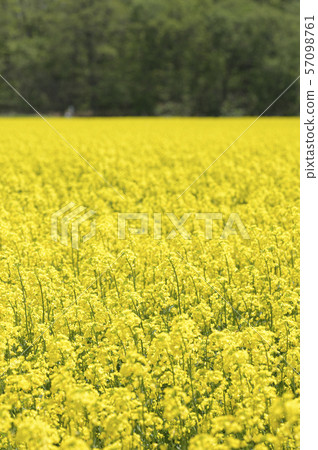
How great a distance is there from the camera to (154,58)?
6712 cm

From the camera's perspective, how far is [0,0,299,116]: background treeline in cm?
6275

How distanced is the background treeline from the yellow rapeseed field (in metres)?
53.6

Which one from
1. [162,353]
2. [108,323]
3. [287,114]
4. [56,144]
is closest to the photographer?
[162,353]

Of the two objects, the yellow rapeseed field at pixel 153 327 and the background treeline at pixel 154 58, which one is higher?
the background treeline at pixel 154 58

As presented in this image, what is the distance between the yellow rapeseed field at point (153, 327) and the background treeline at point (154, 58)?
53.6 metres

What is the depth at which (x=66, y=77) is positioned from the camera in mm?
71625

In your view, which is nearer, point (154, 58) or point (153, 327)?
point (153, 327)

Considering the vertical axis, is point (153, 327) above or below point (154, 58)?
below

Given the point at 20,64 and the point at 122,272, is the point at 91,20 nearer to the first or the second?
the point at 20,64

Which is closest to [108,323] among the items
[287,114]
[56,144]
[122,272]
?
[122,272]

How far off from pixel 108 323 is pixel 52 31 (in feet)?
237

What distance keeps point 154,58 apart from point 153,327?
216 ft

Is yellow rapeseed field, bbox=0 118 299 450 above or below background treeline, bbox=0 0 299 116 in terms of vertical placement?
below

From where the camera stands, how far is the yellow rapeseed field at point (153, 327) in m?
3.92
